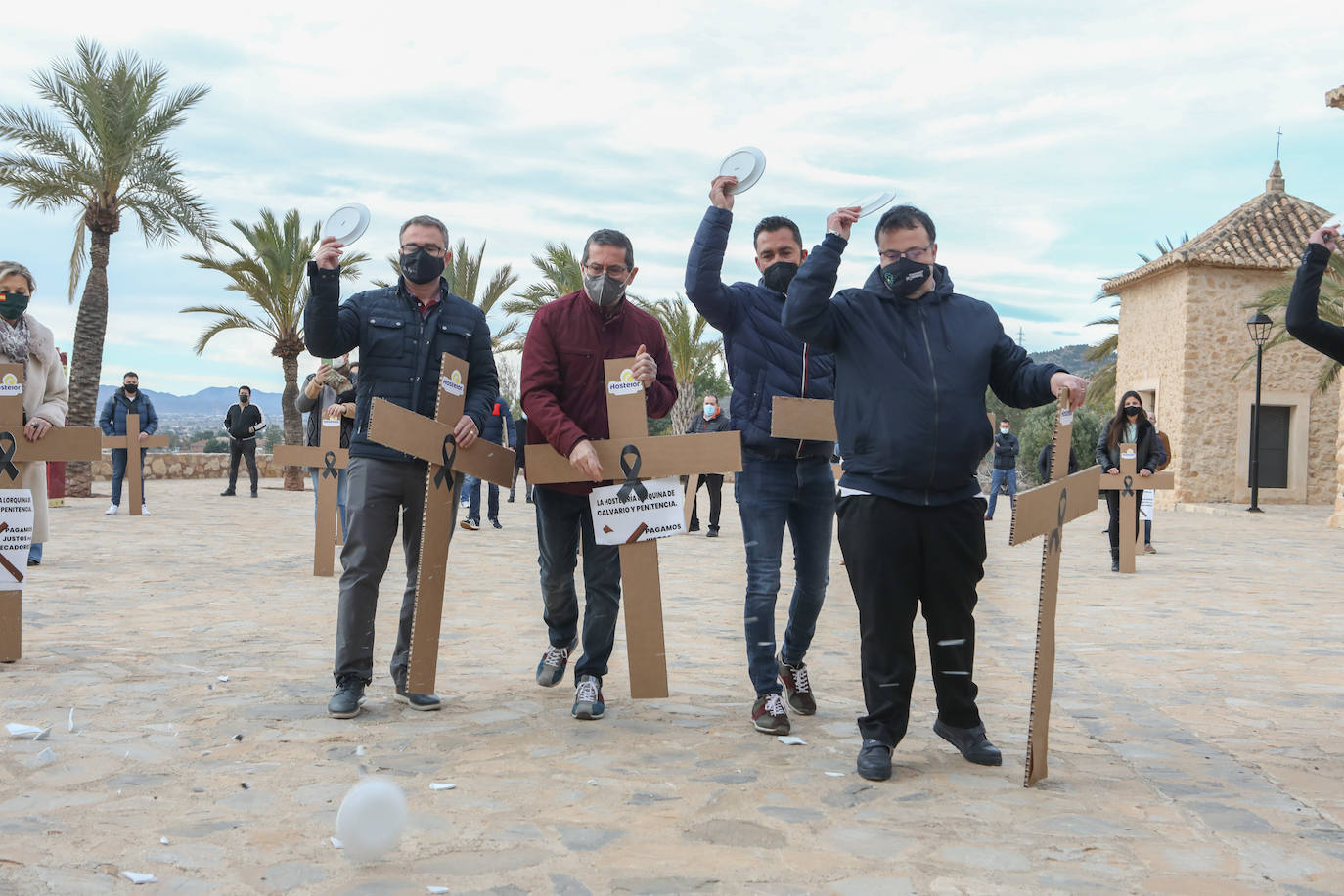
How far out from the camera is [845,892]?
304 cm

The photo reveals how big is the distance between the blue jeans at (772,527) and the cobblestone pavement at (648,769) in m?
0.36

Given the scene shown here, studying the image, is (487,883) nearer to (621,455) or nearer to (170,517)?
(621,455)

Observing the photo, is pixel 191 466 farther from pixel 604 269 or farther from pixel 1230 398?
pixel 604 269

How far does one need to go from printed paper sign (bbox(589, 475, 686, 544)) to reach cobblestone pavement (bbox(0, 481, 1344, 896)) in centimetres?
79

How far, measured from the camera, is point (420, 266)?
16.6 feet

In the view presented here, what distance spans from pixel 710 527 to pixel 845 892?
13.3m

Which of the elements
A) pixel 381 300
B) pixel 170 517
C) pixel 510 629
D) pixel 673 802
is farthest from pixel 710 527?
pixel 673 802

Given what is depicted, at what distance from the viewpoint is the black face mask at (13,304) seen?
20.1 feet

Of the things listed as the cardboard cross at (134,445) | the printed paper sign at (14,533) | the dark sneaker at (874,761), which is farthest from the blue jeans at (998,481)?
the printed paper sign at (14,533)

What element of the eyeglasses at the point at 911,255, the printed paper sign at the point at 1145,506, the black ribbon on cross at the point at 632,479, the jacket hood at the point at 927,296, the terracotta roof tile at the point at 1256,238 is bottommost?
the printed paper sign at the point at 1145,506

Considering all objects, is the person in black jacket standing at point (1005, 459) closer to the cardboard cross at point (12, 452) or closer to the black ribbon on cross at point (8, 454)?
the cardboard cross at point (12, 452)

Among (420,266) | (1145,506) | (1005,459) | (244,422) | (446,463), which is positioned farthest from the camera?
(244,422)

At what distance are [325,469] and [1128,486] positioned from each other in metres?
7.87

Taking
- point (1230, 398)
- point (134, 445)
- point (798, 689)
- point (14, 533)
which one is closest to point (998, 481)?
point (1230, 398)
